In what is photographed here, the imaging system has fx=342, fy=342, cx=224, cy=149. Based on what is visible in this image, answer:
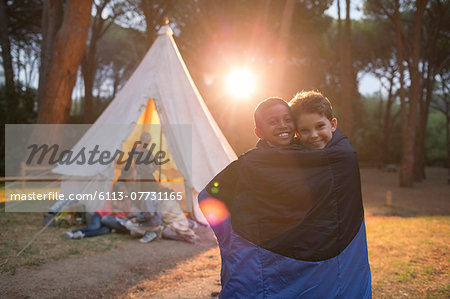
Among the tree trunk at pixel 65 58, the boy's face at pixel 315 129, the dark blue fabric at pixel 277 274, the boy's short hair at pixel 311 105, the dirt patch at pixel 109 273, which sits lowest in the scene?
the dirt patch at pixel 109 273

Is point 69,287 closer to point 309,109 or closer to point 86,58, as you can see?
point 309,109

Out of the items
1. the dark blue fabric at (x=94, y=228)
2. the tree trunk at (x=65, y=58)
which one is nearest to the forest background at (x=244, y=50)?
the tree trunk at (x=65, y=58)

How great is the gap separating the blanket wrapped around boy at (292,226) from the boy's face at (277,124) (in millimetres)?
126

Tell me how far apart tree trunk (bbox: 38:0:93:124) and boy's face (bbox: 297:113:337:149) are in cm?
618

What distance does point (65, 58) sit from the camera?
672 centimetres

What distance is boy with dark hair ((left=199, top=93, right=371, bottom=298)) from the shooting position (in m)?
1.69

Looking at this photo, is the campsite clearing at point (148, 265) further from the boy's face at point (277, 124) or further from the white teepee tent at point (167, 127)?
the boy's face at point (277, 124)

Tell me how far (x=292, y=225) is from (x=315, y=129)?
550 millimetres

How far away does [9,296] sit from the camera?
8.80 feet

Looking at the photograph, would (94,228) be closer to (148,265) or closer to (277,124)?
(148,265)

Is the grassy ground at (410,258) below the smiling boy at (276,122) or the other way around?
below

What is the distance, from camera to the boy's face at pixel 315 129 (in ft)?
6.17

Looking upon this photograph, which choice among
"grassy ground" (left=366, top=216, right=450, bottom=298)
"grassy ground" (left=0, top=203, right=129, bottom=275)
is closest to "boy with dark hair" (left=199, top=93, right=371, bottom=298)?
"grassy ground" (left=366, top=216, right=450, bottom=298)

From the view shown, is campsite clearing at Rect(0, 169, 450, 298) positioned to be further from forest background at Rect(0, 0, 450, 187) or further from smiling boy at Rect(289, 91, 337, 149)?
forest background at Rect(0, 0, 450, 187)
